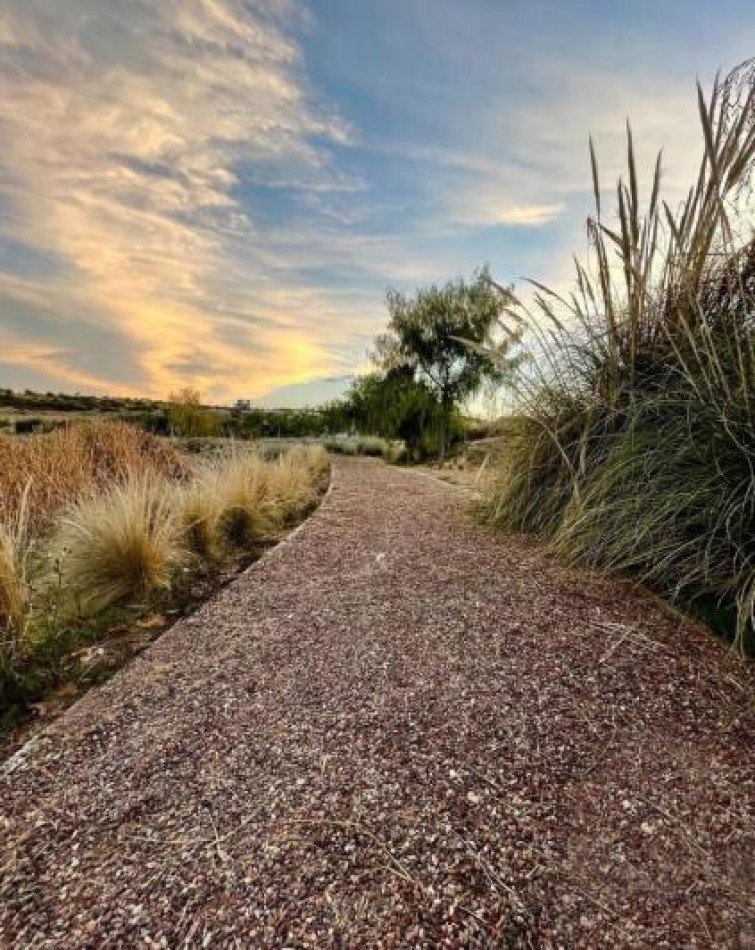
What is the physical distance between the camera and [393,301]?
54.6ft

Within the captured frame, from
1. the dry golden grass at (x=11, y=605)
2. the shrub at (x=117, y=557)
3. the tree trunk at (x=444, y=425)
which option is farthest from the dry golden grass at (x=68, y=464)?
the tree trunk at (x=444, y=425)

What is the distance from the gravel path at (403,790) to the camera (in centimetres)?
103

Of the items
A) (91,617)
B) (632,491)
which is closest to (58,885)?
(91,617)

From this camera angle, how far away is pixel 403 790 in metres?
1.32

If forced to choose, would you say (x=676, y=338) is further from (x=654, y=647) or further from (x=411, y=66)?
(x=411, y=66)

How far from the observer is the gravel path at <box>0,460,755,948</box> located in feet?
3.37

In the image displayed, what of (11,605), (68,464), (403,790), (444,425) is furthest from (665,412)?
(444,425)

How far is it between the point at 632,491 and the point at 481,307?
46.0 feet

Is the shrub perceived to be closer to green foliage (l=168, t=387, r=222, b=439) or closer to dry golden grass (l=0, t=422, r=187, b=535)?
dry golden grass (l=0, t=422, r=187, b=535)

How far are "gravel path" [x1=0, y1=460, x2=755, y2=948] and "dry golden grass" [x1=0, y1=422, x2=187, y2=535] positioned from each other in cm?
281

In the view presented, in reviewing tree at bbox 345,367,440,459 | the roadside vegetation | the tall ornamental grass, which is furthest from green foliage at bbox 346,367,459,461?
the tall ornamental grass

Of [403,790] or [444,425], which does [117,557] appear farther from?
[444,425]

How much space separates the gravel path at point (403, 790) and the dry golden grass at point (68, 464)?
2.81 m

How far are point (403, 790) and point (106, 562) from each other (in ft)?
7.22
